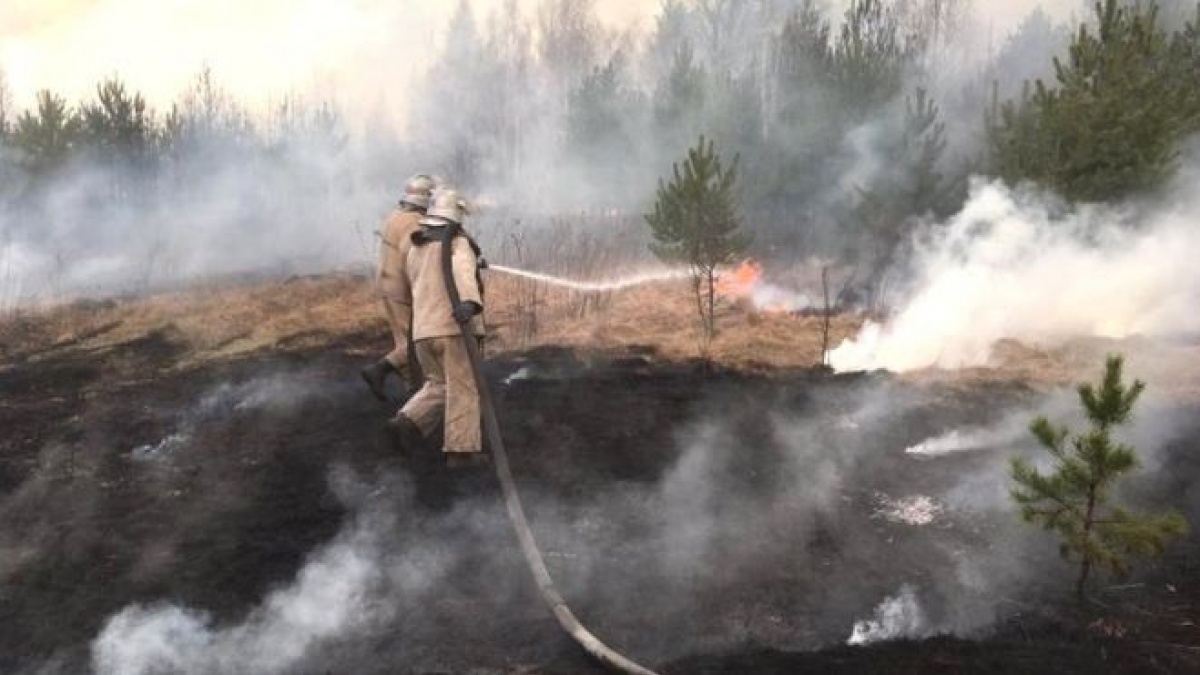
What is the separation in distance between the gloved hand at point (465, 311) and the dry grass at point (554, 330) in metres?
4.74

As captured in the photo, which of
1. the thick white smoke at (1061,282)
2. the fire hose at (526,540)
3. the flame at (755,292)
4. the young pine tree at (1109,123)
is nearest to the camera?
the fire hose at (526,540)

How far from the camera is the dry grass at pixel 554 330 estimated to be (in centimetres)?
980

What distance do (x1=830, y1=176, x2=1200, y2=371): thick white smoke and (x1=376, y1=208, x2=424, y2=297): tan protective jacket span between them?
17.8 ft

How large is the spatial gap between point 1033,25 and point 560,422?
3148 cm

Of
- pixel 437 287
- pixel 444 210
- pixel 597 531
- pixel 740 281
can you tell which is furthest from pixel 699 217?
pixel 597 531

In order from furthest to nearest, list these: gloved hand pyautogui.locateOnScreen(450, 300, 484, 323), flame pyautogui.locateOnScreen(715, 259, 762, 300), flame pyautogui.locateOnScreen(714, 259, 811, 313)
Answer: flame pyautogui.locateOnScreen(715, 259, 762, 300) < flame pyautogui.locateOnScreen(714, 259, 811, 313) < gloved hand pyautogui.locateOnScreen(450, 300, 484, 323)

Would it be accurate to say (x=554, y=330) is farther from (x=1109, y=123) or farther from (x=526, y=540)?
(x=526, y=540)

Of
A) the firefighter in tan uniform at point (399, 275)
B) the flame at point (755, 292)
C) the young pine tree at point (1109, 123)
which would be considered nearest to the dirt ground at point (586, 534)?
the firefighter in tan uniform at point (399, 275)

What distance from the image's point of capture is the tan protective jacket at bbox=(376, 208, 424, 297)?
25.8ft

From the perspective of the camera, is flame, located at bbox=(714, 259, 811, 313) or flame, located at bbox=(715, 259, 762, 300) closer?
flame, located at bbox=(714, 259, 811, 313)

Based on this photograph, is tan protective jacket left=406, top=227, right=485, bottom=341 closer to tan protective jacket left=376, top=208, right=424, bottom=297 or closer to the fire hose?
the fire hose

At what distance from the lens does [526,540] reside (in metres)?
5.05

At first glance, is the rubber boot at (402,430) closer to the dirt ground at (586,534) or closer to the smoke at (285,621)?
the dirt ground at (586,534)

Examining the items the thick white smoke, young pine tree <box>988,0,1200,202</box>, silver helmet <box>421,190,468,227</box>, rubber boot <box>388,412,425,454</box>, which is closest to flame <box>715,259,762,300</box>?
the thick white smoke
